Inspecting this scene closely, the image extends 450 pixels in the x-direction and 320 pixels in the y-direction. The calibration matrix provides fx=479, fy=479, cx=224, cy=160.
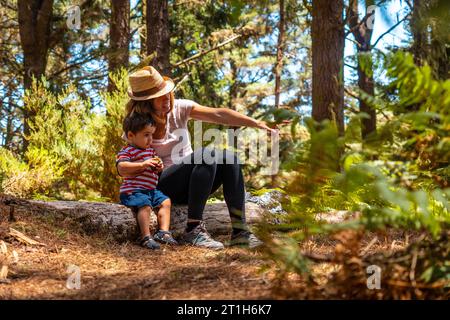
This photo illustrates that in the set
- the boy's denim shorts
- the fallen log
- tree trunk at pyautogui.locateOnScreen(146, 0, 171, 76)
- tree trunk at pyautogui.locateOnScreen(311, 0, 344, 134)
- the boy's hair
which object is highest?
tree trunk at pyautogui.locateOnScreen(146, 0, 171, 76)

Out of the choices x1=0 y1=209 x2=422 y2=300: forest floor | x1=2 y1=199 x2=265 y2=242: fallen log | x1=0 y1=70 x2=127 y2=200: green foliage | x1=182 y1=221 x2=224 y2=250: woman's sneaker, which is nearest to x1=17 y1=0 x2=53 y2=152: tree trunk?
x1=0 y1=70 x2=127 y2=200: green foliage

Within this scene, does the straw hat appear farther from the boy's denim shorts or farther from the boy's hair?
the boy's denim shorts

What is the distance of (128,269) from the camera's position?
2639 mm

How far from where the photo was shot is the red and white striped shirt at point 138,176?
356 centimetres

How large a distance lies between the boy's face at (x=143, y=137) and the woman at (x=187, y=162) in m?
0.13

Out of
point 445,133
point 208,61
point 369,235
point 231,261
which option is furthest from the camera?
point 208,61

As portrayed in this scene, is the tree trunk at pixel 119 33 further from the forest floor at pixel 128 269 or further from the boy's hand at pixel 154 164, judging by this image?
the forest floor at pixel 128 269

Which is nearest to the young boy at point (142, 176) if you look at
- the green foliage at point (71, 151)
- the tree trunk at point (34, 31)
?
the green foliage at point (71, 151)

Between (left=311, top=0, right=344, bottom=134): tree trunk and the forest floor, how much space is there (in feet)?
6.05

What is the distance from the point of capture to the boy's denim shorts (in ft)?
11.4
